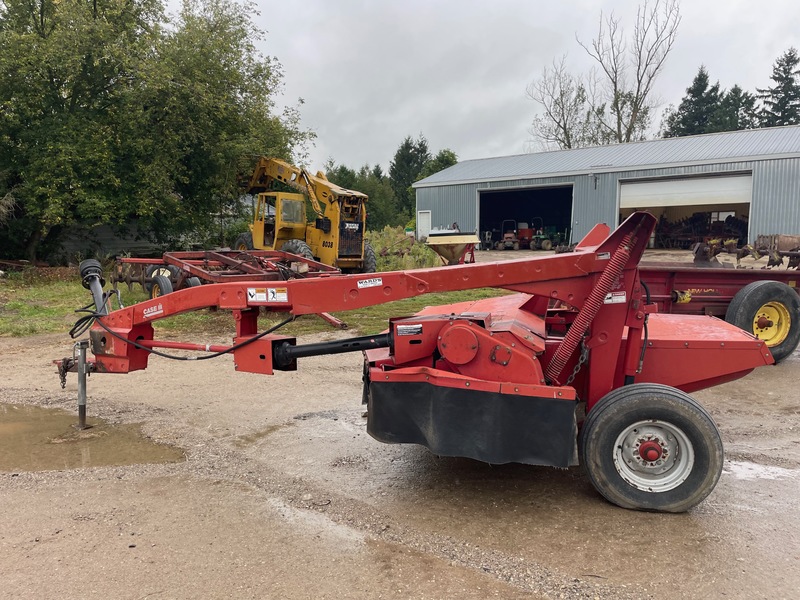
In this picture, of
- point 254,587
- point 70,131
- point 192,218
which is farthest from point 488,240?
point 254,587

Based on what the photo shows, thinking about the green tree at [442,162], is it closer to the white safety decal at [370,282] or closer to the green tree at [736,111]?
the green tree at [736,111]

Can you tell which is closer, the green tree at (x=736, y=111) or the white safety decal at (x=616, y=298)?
the white safety decal at (x=616, y=298)

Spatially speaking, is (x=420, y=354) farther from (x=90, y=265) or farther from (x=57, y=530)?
(x=90, y=265)

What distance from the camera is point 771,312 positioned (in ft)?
25.6

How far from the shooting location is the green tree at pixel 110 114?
16.9m

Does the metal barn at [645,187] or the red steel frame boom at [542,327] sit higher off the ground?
the metal barn at [645,187]

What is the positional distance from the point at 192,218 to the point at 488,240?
15.5 meters

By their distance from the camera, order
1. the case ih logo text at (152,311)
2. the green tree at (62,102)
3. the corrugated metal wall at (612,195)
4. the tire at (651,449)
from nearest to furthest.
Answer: the tire at (651,449)
the case ih logo text at (152,311)
the green tree at (62,102)
the corrugated metal wall at (612,195)

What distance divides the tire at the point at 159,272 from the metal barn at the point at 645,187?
766 inches

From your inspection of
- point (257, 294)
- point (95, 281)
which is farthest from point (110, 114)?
point (257, 294)

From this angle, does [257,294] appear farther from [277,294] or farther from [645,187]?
[645,187]

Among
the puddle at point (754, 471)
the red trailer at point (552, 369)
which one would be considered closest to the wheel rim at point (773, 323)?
the puddle at point (754, 471)

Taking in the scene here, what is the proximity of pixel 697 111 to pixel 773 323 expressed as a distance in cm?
5540

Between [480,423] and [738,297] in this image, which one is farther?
[738,297]
